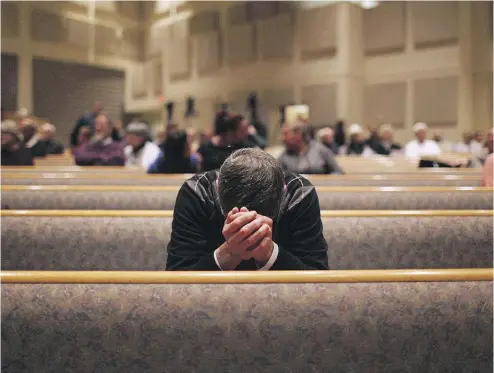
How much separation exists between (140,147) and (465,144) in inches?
262

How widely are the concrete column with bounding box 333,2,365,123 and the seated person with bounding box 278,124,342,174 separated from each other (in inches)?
305

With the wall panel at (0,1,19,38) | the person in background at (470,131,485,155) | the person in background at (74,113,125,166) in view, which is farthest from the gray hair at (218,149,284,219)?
the wall panel at (0,1,19,38)

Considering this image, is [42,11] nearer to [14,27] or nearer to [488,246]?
[14,27]

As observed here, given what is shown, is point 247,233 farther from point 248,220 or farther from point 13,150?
point 13,150

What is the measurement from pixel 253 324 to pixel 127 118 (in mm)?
17316

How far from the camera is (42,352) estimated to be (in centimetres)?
112

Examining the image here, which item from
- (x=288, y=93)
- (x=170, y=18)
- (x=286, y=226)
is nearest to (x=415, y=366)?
(x=286, y=226)

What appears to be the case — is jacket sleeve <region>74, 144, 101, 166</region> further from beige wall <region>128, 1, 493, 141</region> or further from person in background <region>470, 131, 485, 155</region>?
beige wall <region>128, 1, 493, 141</region>

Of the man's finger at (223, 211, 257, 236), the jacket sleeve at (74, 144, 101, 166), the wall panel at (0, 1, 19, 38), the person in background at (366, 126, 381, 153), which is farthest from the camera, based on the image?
the wall panel at (0, 1, 19, 38)

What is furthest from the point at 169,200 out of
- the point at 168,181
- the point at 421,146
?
the point at 421,146

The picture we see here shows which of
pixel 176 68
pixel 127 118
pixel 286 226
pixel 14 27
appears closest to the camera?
pixel 286 226

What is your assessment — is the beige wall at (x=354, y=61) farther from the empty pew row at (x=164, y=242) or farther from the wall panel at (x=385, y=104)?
the empty pew row at (x=164, y=242)

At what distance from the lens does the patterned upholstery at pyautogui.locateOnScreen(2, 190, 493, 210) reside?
2682 millimetres

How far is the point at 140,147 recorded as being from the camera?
20.7ft
